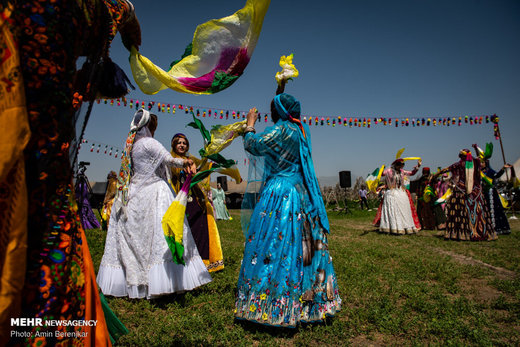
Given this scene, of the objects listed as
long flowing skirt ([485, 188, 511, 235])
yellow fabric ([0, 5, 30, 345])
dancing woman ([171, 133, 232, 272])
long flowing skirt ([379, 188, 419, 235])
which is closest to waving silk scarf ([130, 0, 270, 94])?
yellow fabric ([0, 5, 30, 345])

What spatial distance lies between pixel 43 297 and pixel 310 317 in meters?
2.32

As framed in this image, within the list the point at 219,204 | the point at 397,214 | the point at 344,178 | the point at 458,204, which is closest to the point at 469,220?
the point at 458,204

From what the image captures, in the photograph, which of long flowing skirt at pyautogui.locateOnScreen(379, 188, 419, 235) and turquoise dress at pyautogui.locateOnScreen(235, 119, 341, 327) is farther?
long flowing skirt at pyautogui.locateOnScreen(379, 188, 419, 235)

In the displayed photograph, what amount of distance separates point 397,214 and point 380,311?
7.18m

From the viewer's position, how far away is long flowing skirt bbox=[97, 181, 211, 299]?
3506 mm

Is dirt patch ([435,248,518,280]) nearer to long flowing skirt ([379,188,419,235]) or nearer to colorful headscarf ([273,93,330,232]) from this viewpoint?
long flowing skirt ([379,188,419,235])

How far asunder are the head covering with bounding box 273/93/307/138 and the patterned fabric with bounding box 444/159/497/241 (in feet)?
24.4

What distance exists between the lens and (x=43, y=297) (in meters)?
0.98

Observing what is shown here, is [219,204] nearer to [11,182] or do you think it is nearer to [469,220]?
[469,220]

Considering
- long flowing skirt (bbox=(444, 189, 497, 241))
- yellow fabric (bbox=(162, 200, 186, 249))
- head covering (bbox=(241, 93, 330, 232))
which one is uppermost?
head covering (bbox=(241, 93, 330, 232))

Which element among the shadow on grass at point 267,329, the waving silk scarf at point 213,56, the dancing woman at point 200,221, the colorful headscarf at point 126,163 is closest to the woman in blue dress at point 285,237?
the shadow on grass at point 267,329

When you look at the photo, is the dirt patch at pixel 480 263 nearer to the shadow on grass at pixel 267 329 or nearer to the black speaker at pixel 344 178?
the shadow on grass at pixel 267 329

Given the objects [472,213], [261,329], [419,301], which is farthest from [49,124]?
[472,213]

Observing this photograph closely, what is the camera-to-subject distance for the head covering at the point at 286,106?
300 centimetres
